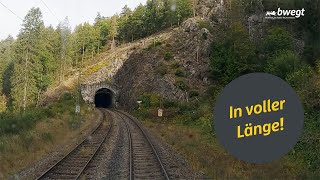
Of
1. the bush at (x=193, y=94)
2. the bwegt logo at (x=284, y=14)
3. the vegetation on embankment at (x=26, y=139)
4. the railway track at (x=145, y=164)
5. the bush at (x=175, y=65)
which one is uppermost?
the bwegt logo at (x=284, y=14)

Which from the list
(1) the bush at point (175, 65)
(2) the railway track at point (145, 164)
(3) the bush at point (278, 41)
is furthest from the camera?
(1) the bush at point (175, 65)

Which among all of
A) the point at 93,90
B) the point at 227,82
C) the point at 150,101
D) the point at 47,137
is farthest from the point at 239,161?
the point at 93,90

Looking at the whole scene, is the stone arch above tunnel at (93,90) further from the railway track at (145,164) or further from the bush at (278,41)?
the railway track at (145,164)

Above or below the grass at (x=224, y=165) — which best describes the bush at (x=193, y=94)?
above

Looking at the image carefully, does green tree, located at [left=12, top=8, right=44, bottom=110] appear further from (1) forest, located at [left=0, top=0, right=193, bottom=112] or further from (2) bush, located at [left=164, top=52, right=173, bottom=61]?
(2) bush, located at [left=164, top=52, right=173, bottom=61]

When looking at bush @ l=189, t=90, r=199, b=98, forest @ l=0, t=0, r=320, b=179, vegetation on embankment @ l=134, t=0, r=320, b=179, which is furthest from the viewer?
bush @ l=189, t=90, r=199, b=98

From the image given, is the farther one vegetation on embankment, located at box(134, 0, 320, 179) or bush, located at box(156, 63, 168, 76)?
bush, located at box(156, 63, 168, 76)

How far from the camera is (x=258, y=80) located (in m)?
8.95

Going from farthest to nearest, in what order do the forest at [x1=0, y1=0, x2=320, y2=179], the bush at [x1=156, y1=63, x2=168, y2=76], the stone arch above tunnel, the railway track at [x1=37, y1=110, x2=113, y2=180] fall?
1. the stone arch above tunnel
2. the bush at [x1=156, y1=63, x2=168, y2=76]
3. the forest at [x1=0, y1=0, x2=320, y2=179]
4. the railway track at [x1=37, y1=110, x2=113, y2=180]

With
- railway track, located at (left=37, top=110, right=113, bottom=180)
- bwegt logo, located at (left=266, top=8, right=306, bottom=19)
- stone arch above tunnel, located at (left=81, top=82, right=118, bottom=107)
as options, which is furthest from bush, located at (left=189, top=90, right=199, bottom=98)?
railway track, located at (left=37, top=110, right=113, bottom=180)

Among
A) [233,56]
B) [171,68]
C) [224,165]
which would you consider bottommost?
[224,165]

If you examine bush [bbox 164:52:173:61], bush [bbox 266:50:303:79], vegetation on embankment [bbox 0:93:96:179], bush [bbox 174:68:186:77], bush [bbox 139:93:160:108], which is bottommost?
vegetation on embankment [bbox 0:93:96:179]

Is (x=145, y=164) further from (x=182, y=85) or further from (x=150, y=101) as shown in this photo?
(x=182, y=85)

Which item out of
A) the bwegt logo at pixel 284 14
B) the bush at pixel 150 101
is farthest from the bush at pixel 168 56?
the bwegt logo at pixel 284 14
